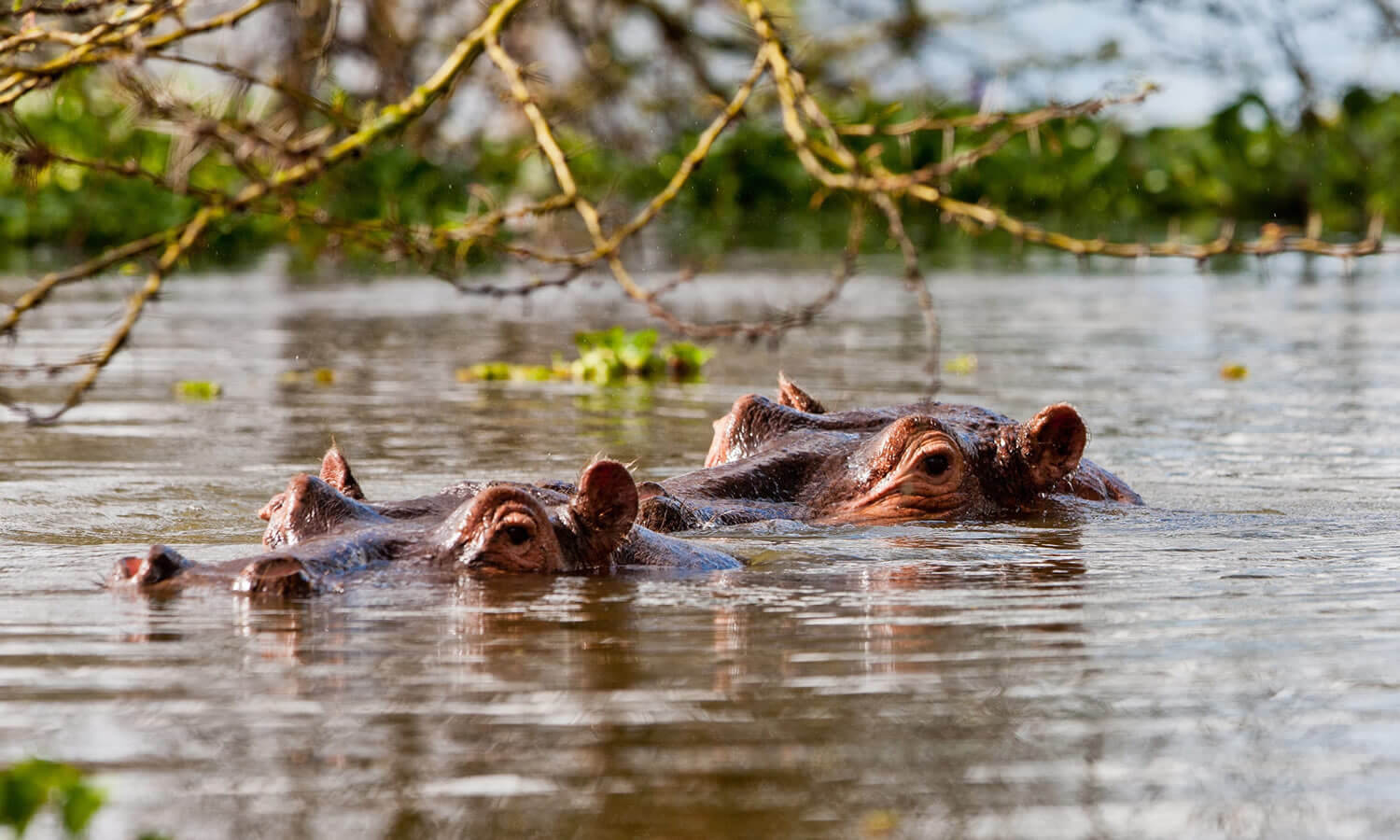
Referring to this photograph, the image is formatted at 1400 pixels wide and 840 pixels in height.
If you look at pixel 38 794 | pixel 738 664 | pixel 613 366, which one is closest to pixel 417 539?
pixel 738 664

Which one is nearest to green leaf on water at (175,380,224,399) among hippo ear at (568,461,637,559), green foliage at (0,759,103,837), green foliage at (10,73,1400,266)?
hippo ear at (568,461,637,559)

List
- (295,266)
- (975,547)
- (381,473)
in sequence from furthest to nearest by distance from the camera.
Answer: (295,266) → (381,473) → (975,547)

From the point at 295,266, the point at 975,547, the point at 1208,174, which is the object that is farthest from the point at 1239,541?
the point at 1208,174

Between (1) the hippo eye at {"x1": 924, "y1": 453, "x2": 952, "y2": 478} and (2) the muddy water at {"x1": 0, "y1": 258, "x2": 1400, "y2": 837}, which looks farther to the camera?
(1) the hippo eye at {"x1": 924, "y1": 453, "x2": 952, "y2": 478}

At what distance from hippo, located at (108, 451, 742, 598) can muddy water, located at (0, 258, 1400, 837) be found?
2.8 inches

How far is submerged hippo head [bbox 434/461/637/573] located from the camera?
16.5 ft

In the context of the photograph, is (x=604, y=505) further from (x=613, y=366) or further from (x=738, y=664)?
(x=613, y=366)

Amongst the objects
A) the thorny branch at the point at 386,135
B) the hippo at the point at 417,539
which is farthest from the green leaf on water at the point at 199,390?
the hippo at the point at 417,539

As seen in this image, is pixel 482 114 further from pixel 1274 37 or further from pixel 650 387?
pixel 1274 37

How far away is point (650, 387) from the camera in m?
11.2

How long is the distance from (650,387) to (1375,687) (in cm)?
732

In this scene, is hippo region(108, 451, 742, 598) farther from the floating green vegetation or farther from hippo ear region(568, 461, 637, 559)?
the floating green vegetation

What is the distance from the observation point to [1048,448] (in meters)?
6.48

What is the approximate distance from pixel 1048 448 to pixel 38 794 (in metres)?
4.27
